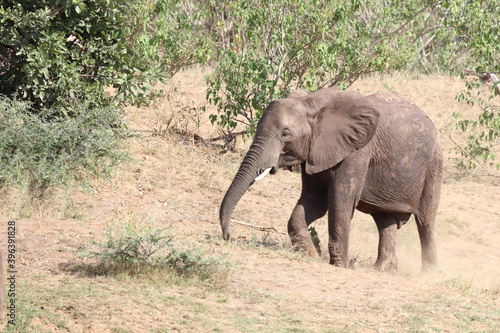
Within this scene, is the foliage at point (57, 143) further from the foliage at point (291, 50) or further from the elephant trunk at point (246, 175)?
the foliage at point (291, 50)

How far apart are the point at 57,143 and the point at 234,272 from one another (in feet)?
12.2

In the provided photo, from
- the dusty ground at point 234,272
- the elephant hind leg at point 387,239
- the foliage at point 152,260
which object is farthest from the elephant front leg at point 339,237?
the foliage at point 152,260

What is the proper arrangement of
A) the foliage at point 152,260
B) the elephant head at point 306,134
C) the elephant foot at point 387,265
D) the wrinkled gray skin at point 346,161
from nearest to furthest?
the foliage at point 152,260
the elephant head at point 306,134
the wrinkled gray skin at point 346,161
the elephant foot at point 387,265

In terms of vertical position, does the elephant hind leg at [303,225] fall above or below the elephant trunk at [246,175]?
below

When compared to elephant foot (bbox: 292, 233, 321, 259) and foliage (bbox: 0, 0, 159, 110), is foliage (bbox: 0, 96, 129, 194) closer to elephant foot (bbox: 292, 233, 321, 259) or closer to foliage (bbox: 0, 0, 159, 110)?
foliage (bbox: 0, 0, 159, 110)

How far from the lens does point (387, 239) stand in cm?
901

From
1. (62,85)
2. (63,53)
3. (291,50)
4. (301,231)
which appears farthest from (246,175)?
(291,50)

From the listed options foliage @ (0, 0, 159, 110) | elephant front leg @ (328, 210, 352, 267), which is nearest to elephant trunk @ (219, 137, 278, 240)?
elephant front leg @ (328, 210, 352, 267)

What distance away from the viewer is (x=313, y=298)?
6383mm

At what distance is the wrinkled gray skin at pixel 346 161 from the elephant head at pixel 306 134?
0.04ft

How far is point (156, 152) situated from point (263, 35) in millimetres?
2976

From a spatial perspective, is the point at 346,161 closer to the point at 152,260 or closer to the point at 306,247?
the point at 306,247

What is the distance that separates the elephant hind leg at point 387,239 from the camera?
8.88 metres

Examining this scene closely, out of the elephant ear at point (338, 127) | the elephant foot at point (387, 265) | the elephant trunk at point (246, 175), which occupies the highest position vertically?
the elephant ear at point (338, 127)
